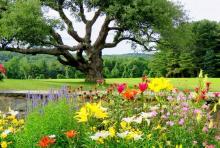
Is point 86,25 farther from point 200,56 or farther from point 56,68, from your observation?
point 56,68

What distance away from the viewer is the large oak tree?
81.9 ft

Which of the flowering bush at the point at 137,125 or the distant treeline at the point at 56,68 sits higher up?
the flowering bush at the point at 137,125

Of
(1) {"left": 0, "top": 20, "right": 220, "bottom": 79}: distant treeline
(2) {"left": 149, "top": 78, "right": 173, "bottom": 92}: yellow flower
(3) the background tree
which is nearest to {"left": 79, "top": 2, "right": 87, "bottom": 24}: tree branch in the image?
(2) {"left": 149, "top": 78, "right": 173, "bottom": 92}: yellow flower

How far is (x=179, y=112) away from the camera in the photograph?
21.3 ft

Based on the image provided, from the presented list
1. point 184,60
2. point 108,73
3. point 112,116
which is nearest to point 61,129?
point 112,116

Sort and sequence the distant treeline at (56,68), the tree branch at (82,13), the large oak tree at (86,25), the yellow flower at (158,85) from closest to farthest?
the yellow flower at (158,85) < the large oak tree at (86,25) < the tree branch at (82,13) < the distant treeline at (56,68)

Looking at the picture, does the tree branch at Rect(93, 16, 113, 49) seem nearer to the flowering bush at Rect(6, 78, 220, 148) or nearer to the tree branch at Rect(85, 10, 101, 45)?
the tree branch at Rect(85, 10, 101, 45)

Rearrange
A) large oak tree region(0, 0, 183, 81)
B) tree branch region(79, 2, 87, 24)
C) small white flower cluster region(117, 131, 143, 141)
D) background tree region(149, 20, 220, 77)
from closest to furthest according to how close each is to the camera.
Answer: small white flower cluster region(117, 131, 143, 141) → large oak tree region(0, 0, 183, 81) → tree branch region(79, 2, 87, 24) → background tree region(149, 20, 220, 77)

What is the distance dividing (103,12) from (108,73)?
47210mm

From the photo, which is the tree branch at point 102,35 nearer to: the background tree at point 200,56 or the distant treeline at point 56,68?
the background tree at point 200,56

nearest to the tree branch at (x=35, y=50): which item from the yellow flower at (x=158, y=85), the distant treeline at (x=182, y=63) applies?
the yellow flower at (x=158, y=85)

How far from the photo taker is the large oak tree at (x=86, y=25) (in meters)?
25.0

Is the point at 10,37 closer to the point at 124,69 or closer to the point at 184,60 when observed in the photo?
the point at 184,60

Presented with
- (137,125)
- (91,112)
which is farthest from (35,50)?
(91,112)
